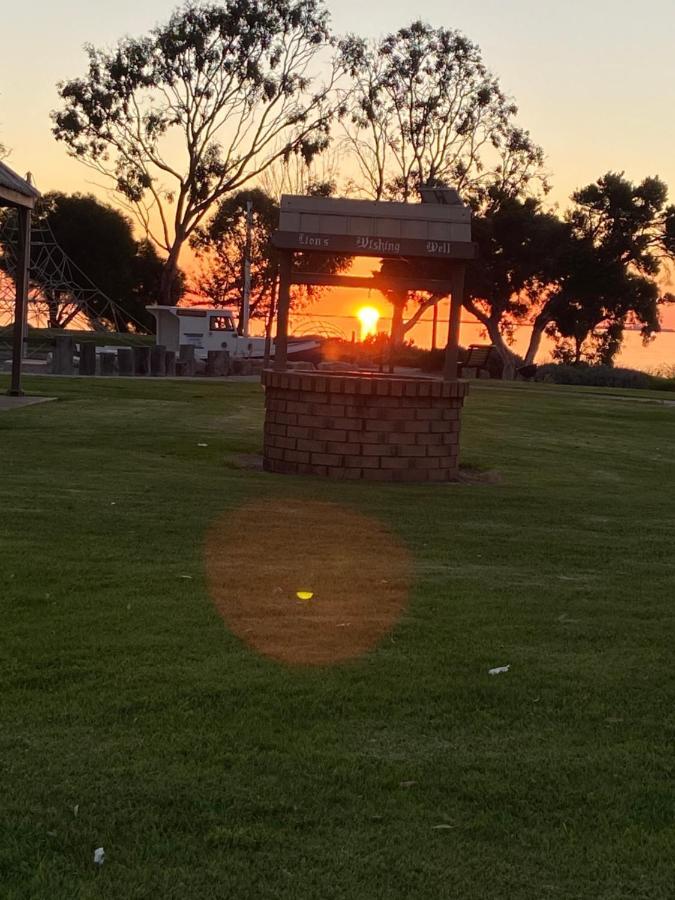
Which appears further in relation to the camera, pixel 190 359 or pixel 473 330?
pixel 473 330

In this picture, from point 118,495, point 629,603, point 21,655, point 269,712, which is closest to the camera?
point 269,712

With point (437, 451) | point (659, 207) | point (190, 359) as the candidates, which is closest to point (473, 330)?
point (659, 207)

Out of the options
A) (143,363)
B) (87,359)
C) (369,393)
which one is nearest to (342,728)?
(369,393)

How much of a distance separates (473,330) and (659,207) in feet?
32.6

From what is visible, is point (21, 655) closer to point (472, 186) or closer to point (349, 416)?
point (349, 416)

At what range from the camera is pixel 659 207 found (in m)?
47.6

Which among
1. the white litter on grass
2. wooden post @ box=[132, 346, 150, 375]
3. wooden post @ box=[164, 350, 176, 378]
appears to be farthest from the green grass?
the white litter on grass

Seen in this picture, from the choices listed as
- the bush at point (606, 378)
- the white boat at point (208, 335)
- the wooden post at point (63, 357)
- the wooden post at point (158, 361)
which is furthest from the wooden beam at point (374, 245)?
the bush at point (606, 378)

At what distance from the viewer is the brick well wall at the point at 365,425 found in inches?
469

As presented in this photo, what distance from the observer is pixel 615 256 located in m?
47.4

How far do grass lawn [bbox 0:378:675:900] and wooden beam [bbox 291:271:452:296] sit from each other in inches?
163

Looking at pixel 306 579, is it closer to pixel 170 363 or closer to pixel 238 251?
pixel 170 363

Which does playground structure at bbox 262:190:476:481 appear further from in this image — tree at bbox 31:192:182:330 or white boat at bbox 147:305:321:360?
tree at bbox 31:192:182:330

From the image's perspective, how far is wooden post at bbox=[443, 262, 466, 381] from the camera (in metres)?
12.3
